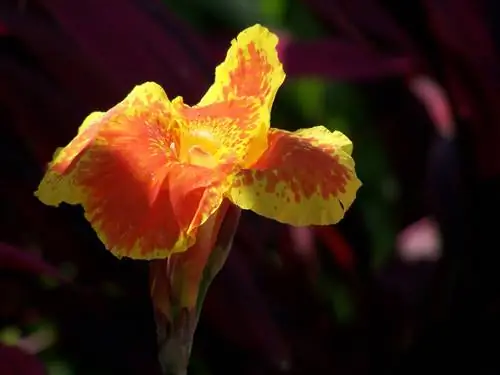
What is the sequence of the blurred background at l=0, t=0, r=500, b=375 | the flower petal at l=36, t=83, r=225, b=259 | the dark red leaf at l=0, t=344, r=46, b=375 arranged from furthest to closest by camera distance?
1. the blurred background at l=0, t=0, r=500, b=375
2. the dark red leaf at l=0, t=344, r=46, b=375
3. the flower petal at l=36, t=83, r=225, b=259

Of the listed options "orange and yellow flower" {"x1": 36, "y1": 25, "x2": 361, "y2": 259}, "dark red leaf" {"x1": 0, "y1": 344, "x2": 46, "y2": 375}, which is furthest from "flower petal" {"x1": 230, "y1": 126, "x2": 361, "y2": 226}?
"dark red leaf" {"x1": 0, "y1": 344, "x2": 46, "y2": 375}

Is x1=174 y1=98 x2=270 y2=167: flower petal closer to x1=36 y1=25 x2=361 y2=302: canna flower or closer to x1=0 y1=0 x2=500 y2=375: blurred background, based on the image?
x1=36 y1=25 x2=361 y2=302: canna flower

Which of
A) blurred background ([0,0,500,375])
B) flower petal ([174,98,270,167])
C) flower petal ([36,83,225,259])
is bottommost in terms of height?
blurred background ([0,0,500,375])

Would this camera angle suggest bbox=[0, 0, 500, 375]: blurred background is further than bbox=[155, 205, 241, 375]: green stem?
Yes

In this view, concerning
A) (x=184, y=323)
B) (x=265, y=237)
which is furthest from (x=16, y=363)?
(x=265, y=237)

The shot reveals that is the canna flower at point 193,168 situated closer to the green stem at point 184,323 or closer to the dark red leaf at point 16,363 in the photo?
the green stem at point 184,323

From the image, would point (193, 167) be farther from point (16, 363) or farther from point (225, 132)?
point (16, 363)

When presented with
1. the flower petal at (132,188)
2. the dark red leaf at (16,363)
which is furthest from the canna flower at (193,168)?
the dark red leaf at (16,363)
